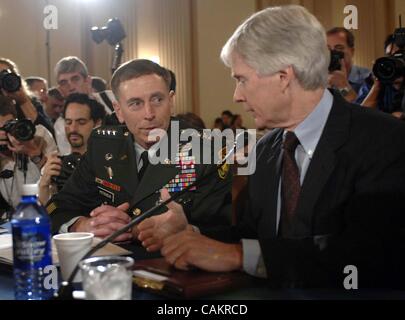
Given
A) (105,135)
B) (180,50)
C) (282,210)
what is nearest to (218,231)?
(282,210)

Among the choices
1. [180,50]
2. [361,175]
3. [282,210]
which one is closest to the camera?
[361,175]

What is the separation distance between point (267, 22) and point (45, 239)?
696mm

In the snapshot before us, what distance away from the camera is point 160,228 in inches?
51.8

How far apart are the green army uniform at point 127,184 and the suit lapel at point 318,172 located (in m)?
0.38

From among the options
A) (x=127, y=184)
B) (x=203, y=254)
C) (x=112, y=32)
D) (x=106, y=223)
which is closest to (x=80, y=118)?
(x=112, y=32)

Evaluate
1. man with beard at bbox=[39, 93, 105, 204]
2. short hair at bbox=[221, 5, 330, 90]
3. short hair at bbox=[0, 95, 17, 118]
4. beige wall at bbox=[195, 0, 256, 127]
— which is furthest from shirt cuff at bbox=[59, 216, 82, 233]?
beige wall at bbox=[195, 0, 256, 127]

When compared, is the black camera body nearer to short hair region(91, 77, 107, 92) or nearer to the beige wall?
short hair region(91, 77, 107, 92)

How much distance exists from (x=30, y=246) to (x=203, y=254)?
13.0 inches

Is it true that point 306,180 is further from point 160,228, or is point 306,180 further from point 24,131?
point 24,131

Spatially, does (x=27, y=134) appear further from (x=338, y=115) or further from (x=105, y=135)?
(x=338, y=115)

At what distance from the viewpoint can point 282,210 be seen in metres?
1.37

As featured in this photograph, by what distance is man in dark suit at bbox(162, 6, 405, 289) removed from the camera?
1.11 metres

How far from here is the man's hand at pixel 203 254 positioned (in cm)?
109

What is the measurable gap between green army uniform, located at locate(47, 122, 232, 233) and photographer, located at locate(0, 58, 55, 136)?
0.88 m
